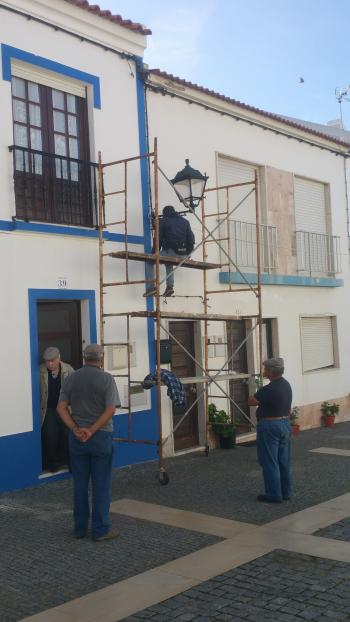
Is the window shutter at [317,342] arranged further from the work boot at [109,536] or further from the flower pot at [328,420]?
the work boot at [109,536]

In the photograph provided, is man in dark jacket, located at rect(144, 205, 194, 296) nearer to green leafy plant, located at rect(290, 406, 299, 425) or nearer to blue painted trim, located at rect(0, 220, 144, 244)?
blue painted trim, located at rect(0, 220, 144, 244)

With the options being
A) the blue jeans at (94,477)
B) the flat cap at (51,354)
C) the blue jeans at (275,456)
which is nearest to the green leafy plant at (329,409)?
the blue jeans at (275,456)

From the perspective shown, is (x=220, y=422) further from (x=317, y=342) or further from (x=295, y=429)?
(x=317, y=342)

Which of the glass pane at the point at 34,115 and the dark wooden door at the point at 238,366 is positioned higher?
the glass pane at the point at 34,115

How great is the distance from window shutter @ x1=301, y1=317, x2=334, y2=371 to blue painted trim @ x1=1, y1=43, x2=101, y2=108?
620 centimetres

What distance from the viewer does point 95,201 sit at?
906 cm

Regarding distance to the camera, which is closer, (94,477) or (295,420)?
(94,477)

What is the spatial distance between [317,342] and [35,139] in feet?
24.0

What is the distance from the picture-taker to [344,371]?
14102 mm

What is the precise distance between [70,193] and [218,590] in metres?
5.70

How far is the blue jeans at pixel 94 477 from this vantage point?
5.79 metres

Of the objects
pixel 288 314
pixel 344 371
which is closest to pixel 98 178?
pixel 288 314

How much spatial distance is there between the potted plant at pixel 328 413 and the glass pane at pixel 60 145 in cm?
733

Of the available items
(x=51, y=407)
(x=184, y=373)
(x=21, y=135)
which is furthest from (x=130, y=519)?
(x=21, y=135)
